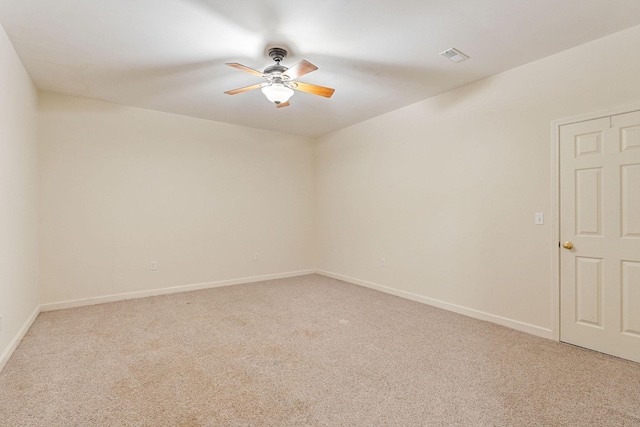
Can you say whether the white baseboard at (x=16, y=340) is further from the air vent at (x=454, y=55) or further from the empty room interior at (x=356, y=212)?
the air vent at (x=454, y=55)

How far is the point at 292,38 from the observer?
8.46 feet

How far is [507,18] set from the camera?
2.30m

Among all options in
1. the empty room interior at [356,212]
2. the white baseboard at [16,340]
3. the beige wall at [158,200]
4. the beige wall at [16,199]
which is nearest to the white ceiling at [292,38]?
the empty room interior at [356,212]

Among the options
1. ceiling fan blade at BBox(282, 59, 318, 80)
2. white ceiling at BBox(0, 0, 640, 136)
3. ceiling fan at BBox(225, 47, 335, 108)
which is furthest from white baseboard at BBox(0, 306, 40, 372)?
ceiling fan blade at BBox(282, 59, 318, 80)

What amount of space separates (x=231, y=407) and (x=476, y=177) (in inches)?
125

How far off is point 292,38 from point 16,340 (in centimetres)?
345

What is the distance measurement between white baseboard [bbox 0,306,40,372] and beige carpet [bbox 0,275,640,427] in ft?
0.19

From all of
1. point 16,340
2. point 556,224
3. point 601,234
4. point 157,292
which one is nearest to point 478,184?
point 556,224

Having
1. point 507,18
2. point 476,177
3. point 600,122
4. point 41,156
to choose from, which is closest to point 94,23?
point 41,156

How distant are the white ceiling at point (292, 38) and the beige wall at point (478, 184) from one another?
0.88ft

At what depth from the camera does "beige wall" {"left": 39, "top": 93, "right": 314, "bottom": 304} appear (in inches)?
150

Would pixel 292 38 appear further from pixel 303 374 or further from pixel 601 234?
pixel 601 234

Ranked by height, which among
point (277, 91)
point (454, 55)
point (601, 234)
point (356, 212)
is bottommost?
point (601, 234)

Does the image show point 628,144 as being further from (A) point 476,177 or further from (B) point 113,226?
(B) point 113,226
